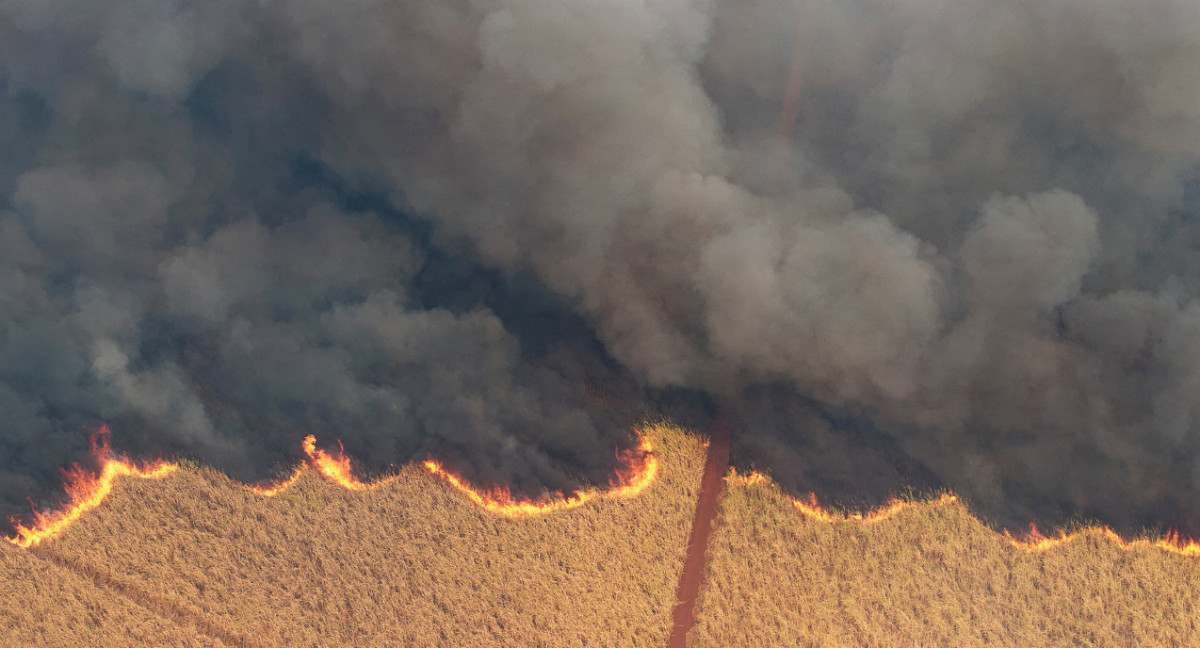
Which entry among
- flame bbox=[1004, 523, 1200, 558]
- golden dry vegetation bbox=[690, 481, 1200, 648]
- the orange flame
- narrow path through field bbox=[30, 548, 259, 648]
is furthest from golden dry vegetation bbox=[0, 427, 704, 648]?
flame bbox=[1004, 523, 1200, 558]

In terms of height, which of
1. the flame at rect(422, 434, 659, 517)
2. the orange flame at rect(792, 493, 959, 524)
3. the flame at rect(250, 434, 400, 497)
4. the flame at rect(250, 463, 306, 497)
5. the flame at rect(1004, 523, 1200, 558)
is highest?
the flame at rect(1004, 523, 1200, 558)

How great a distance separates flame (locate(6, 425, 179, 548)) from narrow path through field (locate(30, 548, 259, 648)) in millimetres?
265

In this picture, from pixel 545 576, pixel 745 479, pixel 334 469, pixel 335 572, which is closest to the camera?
pixel 335 572

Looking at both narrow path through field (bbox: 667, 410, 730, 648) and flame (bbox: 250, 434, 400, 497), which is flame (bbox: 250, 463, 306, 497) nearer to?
flame (bbox: 250, 434, 400, 497)

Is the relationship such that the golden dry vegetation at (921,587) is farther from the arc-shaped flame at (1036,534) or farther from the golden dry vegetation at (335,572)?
the golden dry vegetation at (335,572)

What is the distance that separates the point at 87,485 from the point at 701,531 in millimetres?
8520

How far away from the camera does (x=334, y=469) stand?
10.2 metres

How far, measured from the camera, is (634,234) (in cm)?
1080

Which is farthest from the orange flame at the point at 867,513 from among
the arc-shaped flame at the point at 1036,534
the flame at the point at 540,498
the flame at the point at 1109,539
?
the flame at the point at 540,498

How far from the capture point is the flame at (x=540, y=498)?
10.2m

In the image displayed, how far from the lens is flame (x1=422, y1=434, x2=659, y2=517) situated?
33.5 feet

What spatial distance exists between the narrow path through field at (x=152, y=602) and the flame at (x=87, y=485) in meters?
0.27

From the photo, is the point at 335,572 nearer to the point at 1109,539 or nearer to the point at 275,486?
the point at 275,486

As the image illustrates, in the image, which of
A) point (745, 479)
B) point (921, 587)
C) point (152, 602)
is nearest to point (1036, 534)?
point (921, 587)
